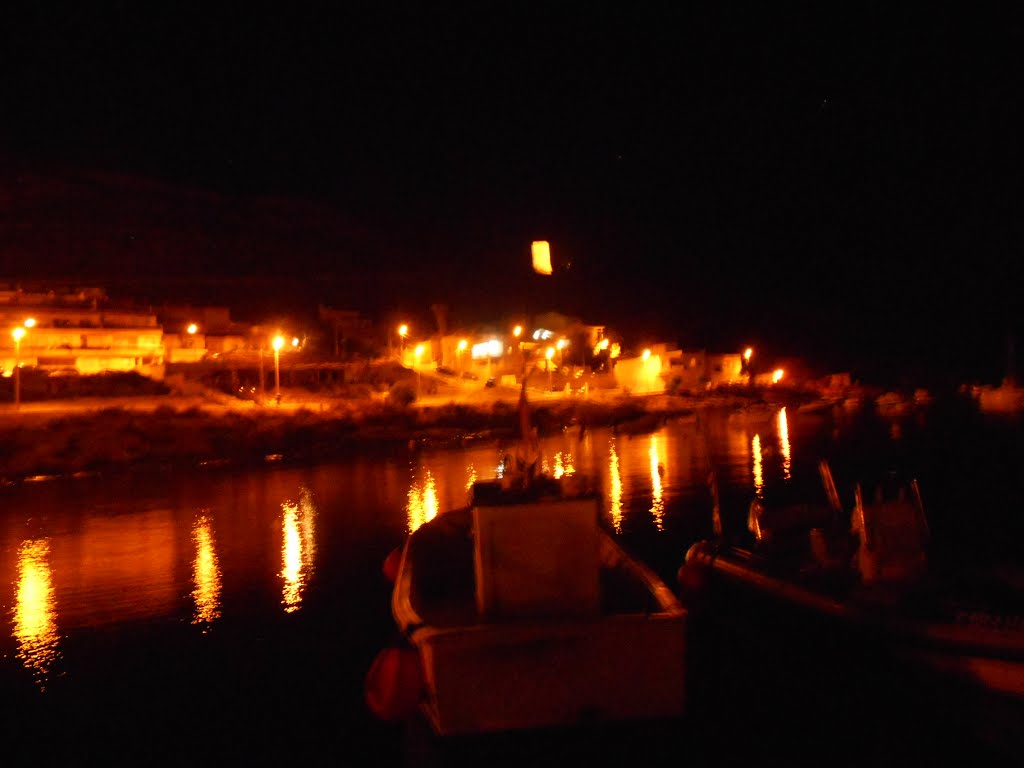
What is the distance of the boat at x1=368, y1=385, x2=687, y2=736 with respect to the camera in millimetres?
4848

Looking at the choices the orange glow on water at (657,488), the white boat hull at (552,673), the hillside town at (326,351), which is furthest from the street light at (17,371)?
the white boat hull at (552,673)

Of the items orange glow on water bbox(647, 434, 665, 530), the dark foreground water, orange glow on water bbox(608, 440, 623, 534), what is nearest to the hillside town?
orange glow on water bbox(647, 434, 665, 530)

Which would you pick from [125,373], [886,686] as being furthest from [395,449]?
[886,686]

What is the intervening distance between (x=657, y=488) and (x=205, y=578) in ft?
35.8

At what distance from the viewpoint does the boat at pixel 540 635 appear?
4.85 meters

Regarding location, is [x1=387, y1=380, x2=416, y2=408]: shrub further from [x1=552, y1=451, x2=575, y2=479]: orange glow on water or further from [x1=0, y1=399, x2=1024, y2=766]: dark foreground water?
[x1=0, y1=399, x2=1024, y2=766]: dark foreground water

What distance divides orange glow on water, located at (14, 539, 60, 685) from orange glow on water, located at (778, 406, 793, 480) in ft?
55.1

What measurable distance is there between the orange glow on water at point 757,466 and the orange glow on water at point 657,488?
238 cm

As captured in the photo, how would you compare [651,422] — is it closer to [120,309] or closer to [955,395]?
[955,395]

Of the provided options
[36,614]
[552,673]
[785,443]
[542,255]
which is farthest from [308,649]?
[542,255]

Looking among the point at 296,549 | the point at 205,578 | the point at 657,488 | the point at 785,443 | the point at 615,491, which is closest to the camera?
the point at 205,578

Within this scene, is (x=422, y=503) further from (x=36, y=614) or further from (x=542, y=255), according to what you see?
(x=542, y=255)

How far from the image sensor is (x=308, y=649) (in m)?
Result: 8.12

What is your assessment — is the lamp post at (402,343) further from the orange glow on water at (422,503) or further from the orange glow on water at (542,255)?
the orange glow on water at (422,503)
